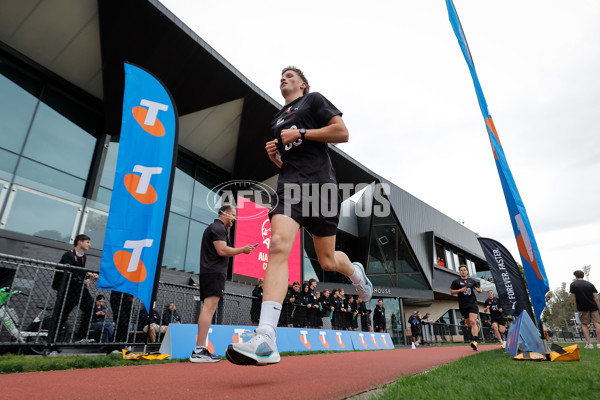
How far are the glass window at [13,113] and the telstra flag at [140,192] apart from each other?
6197 millimetres

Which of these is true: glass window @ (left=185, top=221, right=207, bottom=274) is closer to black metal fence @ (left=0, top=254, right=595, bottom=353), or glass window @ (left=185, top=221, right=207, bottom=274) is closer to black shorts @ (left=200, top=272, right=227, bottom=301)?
black metal fence @ (left=0, top=254, right=595, bottom=353)

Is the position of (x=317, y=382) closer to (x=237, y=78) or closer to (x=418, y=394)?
(x=418, y=394)

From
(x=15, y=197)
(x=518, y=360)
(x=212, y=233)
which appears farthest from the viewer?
(x=15, y=197)

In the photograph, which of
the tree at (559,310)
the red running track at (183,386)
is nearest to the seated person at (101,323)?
the red running track at (183,386)

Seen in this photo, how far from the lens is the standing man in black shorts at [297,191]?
2172mm

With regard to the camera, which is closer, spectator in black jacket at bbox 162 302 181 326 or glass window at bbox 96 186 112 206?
spectator in black jacket at bbox 162 302 181 326

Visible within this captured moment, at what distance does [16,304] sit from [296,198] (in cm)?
552

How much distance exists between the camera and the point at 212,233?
4492 mm

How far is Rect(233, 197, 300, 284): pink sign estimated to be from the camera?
16.4 metres

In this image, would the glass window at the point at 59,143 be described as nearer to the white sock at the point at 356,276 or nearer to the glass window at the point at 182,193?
the glass window at the point at 182,193

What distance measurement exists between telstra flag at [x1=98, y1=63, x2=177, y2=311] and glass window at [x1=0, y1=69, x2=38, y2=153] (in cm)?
620

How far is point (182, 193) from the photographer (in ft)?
48.8

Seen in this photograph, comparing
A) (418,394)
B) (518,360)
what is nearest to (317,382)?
(418,394)

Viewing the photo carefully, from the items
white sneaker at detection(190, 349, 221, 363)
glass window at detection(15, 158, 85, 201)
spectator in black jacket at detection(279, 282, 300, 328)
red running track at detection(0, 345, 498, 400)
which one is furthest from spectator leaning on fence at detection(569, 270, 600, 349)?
glass window at detection(15, 158, 85, 201)
